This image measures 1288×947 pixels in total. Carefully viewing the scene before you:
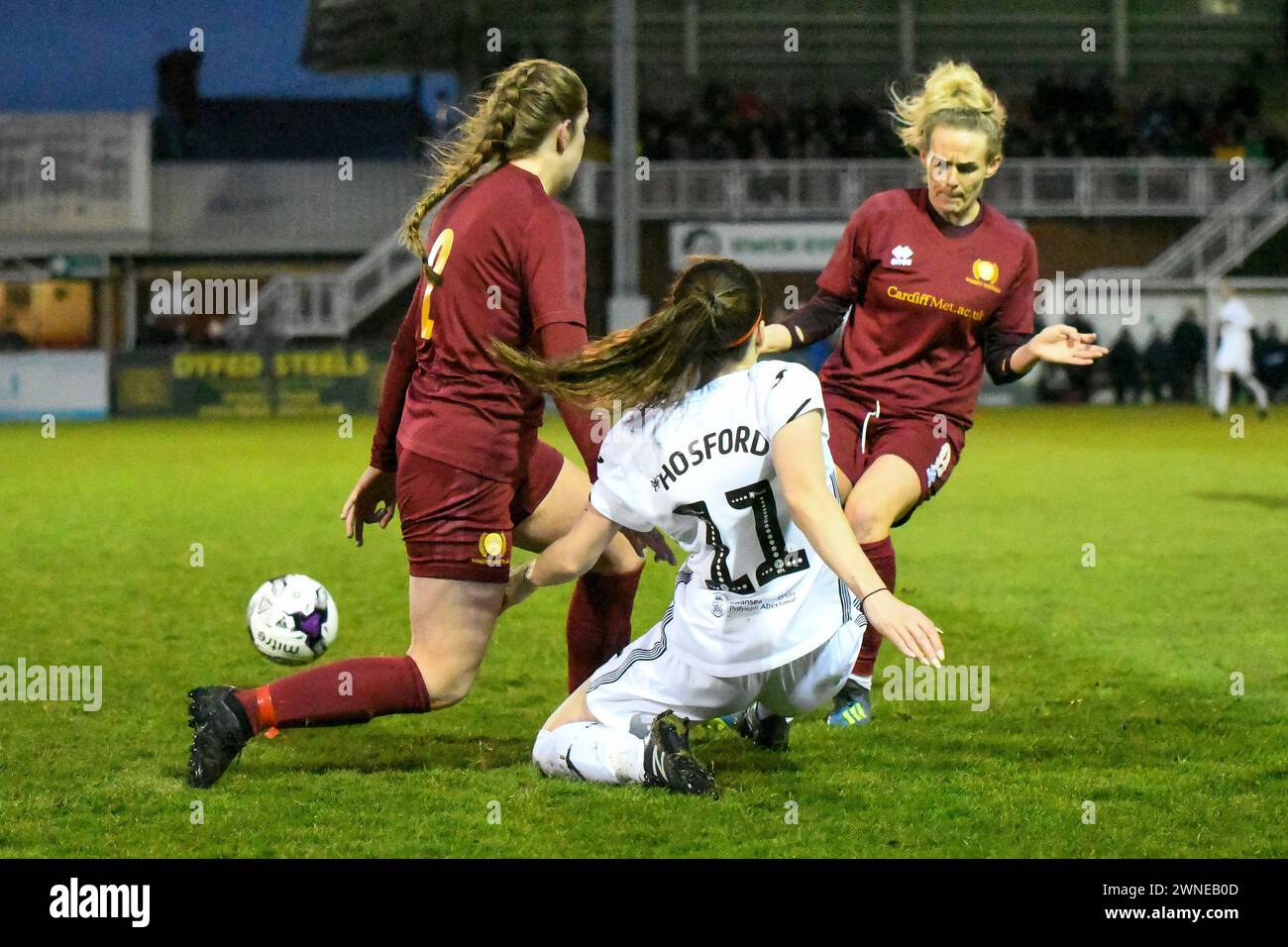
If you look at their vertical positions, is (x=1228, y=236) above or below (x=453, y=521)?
above

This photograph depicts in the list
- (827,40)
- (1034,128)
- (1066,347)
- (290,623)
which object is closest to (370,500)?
(290,623)

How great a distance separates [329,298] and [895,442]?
82.6 feet

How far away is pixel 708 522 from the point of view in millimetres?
4398

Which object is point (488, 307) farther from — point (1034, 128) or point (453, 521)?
point (1034, 128)

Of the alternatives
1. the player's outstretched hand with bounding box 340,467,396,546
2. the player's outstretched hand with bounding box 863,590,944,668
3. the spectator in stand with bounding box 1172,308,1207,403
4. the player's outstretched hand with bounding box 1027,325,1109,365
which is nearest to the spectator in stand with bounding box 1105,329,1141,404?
the spectator in stand with bounding box 1172,308,1207,403

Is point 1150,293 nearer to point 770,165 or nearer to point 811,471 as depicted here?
point 770,165

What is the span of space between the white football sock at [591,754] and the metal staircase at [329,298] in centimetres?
2526

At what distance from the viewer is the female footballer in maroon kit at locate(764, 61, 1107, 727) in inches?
Result: 225

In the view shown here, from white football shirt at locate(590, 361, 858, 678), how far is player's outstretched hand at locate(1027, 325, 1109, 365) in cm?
112

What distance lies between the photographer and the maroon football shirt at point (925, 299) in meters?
5.87

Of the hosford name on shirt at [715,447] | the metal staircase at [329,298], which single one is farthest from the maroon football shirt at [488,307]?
the metal staircase at [329,298]

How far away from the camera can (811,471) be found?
13.7 ft

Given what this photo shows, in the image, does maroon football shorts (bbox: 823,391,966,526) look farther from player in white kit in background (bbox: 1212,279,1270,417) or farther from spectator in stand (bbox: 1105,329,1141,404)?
spectator in stand (bbox: 1105,329,1141,404)

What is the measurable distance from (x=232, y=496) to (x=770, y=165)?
59.7 ft
